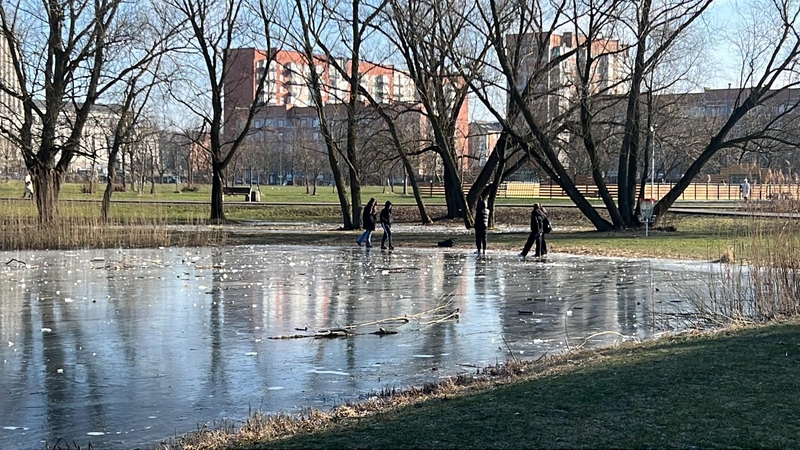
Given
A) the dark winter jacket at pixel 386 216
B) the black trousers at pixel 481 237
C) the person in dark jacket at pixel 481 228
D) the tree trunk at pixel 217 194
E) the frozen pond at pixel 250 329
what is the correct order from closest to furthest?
the frozen pond at pixel 250 329 < the person in dark jacket at pixel 481 228 < the black trousers at pixel 481 237 < the dark winter jacket at pixel 386 216 < the tree trunk at pixel 217 194

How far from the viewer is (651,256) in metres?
27.2

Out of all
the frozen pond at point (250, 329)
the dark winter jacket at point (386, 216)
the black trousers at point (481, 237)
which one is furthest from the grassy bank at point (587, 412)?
the dark winter jacket at point (386, 216)

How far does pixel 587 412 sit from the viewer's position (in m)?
7.38

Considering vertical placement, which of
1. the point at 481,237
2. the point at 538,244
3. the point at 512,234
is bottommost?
the point at 512,234

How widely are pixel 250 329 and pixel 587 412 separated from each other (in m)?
7.33

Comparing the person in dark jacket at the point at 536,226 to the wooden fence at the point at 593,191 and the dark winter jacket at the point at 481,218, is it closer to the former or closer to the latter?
the dark winter jacket at the point at 481,218

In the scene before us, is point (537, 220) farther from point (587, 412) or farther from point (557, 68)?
point (587, 412)

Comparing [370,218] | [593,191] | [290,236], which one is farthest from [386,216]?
[593,191]

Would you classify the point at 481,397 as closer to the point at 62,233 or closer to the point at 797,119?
the point at 62,233

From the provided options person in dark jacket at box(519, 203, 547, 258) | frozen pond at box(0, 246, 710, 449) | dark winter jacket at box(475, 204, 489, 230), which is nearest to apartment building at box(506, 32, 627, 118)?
dark winter jacket at box(475, 204, 489, 230)

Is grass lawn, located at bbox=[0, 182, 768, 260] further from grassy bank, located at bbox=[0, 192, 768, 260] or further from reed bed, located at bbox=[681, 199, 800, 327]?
reed bed, located at bbox=[681, 199, 800, 327]

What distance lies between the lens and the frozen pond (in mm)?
9047

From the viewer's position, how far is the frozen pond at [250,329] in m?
9.05

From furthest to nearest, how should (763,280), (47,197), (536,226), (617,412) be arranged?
(47,197), (536,226), (763,280), (617,412)
